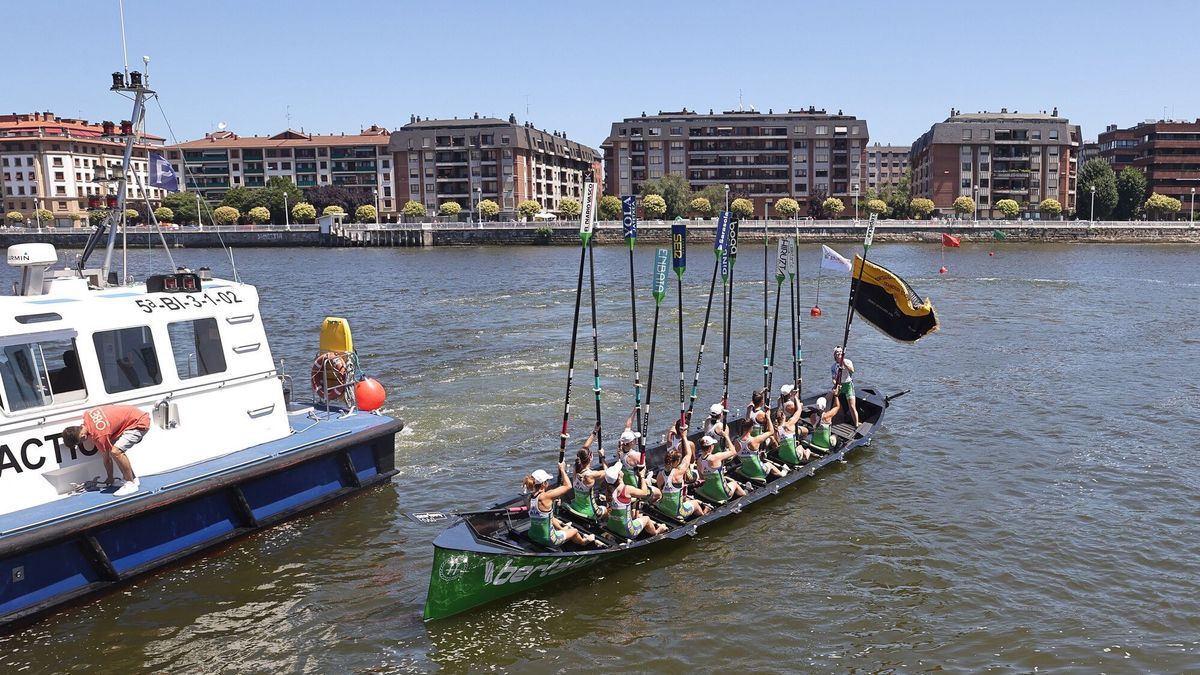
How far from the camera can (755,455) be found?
17844mm

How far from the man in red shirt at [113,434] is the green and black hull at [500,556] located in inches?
181

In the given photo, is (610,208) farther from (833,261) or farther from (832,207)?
(833,261)

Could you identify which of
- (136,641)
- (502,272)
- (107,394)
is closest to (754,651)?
(136,641)

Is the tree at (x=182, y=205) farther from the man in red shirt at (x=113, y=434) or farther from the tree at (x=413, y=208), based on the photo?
the man in red shirt at (x=113, y=434)

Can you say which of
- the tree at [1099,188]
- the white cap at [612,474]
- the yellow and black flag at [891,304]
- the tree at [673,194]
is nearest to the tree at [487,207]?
the tree at [673,194]

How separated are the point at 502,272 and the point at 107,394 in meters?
63.4

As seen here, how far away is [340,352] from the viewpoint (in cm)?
1884

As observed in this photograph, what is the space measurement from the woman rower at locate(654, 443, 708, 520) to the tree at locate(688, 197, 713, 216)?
117m

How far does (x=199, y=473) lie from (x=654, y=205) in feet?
381

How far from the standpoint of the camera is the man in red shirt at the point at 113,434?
1305 centimetres

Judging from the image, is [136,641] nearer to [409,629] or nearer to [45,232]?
[409,629]

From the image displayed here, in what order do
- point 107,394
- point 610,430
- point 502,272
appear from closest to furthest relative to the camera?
point 107,394 → point 610,430 → point 502,272

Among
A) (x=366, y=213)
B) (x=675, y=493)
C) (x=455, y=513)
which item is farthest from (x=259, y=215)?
(x=455, y=513)

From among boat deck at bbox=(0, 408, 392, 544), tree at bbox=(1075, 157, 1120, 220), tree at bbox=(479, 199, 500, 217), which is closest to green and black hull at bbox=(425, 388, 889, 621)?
boat deck at bbox=(0, 408, 392, 544)
